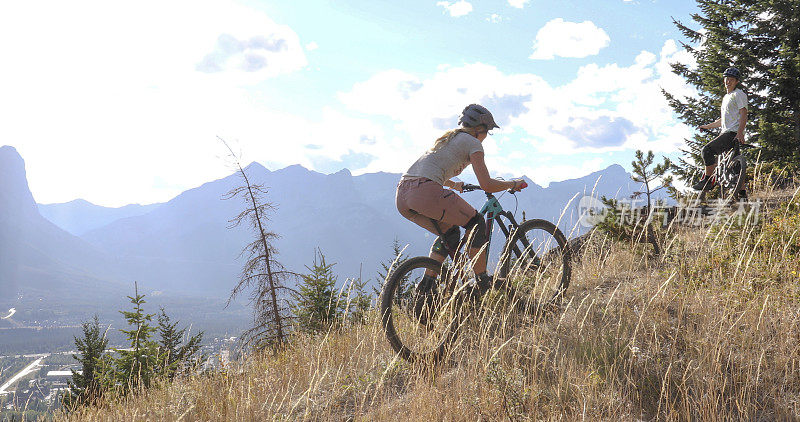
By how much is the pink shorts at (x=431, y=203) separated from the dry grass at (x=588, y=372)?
1.03 metres

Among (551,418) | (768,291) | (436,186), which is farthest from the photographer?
(768,291)

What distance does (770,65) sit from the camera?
1481 centimetres

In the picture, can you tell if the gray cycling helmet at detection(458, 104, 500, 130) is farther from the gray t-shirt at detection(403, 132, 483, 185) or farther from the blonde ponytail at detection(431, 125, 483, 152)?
the gray t-shirt at detection(403, 132, 483, 185)

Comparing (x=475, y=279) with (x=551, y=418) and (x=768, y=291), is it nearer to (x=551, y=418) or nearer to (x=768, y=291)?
(x=551, y=418)

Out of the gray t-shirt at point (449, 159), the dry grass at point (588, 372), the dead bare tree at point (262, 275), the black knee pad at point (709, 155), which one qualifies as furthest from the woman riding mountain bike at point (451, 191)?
the dead bare tree at point (262, 275)

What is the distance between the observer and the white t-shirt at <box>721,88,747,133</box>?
8766 millimetres

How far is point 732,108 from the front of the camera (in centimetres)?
898

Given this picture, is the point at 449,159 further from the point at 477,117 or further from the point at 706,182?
the point at 706,182

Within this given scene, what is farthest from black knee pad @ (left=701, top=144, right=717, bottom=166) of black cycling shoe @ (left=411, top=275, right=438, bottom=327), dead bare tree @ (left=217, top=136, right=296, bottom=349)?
dead bare tree @ (left=217, top=136, right=296, bottom=349)

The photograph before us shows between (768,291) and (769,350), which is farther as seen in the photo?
(768,291)

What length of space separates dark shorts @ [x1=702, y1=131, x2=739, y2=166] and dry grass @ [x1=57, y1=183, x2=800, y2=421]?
4530 mm

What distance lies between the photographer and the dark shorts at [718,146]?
918 centimetres

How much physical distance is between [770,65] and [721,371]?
16293mm

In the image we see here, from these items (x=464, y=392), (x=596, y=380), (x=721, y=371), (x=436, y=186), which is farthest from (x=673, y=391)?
(x=436, y=186)
